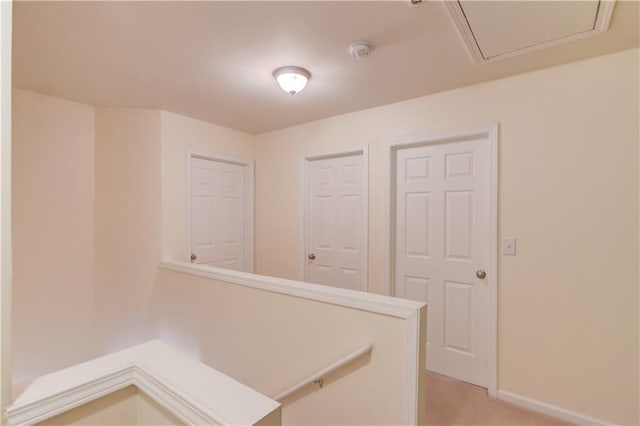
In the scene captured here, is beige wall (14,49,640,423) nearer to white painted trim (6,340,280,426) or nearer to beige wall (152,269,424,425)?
beige wall (152,269,424,425)

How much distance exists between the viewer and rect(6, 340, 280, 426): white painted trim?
84cm

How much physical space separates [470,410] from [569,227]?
1415 millimetres

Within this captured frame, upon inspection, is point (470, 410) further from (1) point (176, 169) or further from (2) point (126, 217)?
(2) point (126, 217)

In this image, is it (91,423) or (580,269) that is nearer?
(91,423)

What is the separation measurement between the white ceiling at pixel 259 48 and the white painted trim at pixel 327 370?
1.72 metres

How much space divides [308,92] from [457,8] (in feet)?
4.32

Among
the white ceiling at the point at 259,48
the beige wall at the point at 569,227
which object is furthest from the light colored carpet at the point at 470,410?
the white ceiling at the point at 259,48

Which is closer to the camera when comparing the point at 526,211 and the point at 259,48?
the point at 259,48

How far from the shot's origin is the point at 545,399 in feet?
6.64

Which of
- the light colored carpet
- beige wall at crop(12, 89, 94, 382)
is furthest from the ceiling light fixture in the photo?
the light colored carpet

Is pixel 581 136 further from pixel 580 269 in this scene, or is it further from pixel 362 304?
pixel 362 304

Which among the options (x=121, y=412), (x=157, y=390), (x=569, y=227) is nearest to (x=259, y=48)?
(x=157, y=390)

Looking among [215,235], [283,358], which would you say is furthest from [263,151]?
[283,358]

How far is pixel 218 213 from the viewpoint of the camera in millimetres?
3512
